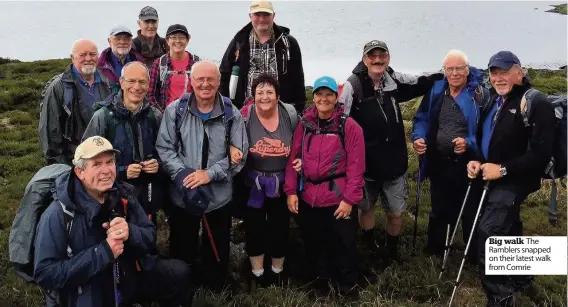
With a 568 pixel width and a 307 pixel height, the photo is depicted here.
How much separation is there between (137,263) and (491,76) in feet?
16.0

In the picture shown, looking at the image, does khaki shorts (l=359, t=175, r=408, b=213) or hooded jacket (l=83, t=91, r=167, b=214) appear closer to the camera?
hooded jacket (l=83, t=91, r=167, b=214)

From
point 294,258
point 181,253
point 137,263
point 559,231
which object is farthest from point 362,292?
point 559,231

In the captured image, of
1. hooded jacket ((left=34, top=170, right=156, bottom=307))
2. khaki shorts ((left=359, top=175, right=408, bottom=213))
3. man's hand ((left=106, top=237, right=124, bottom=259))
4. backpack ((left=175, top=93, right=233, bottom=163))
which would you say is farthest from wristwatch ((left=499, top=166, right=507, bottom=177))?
man's hand ((left=106, top=237, right=124, bottom=259))

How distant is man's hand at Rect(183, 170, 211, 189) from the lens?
20.7 ft

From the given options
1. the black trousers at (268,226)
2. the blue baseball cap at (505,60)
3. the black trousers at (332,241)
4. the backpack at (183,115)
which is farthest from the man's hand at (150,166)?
the blue baseball cap at (505,60)

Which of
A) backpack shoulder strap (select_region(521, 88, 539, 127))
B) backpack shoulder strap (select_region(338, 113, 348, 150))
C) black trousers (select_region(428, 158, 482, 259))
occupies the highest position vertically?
backpack shoulder strap (select_region(521, 88, 539, 127))

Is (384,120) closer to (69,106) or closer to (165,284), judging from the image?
(165,284)

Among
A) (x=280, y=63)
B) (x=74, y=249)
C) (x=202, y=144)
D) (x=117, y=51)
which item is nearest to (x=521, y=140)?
(x=280, y=63)

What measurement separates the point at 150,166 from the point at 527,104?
467 cm

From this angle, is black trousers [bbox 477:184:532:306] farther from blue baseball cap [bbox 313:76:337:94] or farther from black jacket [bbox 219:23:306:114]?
black jacket [bbox 219:23:306:114]

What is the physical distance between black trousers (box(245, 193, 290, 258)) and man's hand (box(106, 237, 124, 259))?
2.33 meters

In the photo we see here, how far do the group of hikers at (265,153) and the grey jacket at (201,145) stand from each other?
2 centimetres

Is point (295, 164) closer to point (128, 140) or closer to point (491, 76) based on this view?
point (128, 140)

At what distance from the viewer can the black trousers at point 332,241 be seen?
22.6 ft
